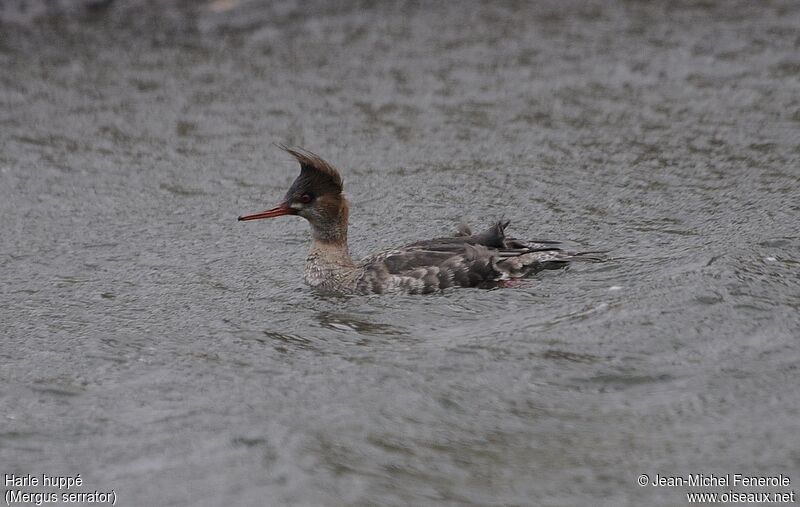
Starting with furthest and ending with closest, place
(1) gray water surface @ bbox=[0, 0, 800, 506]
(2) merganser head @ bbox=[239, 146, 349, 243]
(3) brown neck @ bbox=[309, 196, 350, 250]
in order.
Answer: (3) brown neck @ bbox=[309, 196, 350, 250] < (2) merganser head @ bbox=[239, 146, 349, 243] < (1) gray water surface @ bbox=[0, 0, 800, 506]

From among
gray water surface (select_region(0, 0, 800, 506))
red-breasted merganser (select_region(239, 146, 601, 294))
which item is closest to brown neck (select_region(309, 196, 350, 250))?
red-breasted merganser (select_region(239, 146, 601, 294))

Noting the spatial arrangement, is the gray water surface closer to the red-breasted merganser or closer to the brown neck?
the red-breasted merganser

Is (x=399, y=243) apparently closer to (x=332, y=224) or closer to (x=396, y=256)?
(x=332, y=224)

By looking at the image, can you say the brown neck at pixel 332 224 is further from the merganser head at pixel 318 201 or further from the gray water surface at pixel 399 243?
the gray water surface at pixel 399 243

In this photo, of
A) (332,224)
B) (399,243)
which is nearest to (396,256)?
(332,224)

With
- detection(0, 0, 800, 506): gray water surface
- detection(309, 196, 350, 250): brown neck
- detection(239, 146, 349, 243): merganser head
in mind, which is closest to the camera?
detection(0, 0, 800, 506): gray water surface

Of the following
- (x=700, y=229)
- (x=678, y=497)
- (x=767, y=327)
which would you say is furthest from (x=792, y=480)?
(x=700, y=229)

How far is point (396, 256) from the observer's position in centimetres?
920

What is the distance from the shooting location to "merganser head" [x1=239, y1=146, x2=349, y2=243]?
9453 mm

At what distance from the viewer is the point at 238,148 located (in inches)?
533

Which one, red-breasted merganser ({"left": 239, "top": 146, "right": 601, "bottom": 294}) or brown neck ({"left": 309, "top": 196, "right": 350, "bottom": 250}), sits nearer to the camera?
red-breasted merganser ({"left": 239, "top": 146, "right": 601, "bottom": 294})

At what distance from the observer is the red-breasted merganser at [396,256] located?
359 inches

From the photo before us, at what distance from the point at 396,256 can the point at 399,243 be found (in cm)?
150

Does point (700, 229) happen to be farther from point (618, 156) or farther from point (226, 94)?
point (226, 94)
